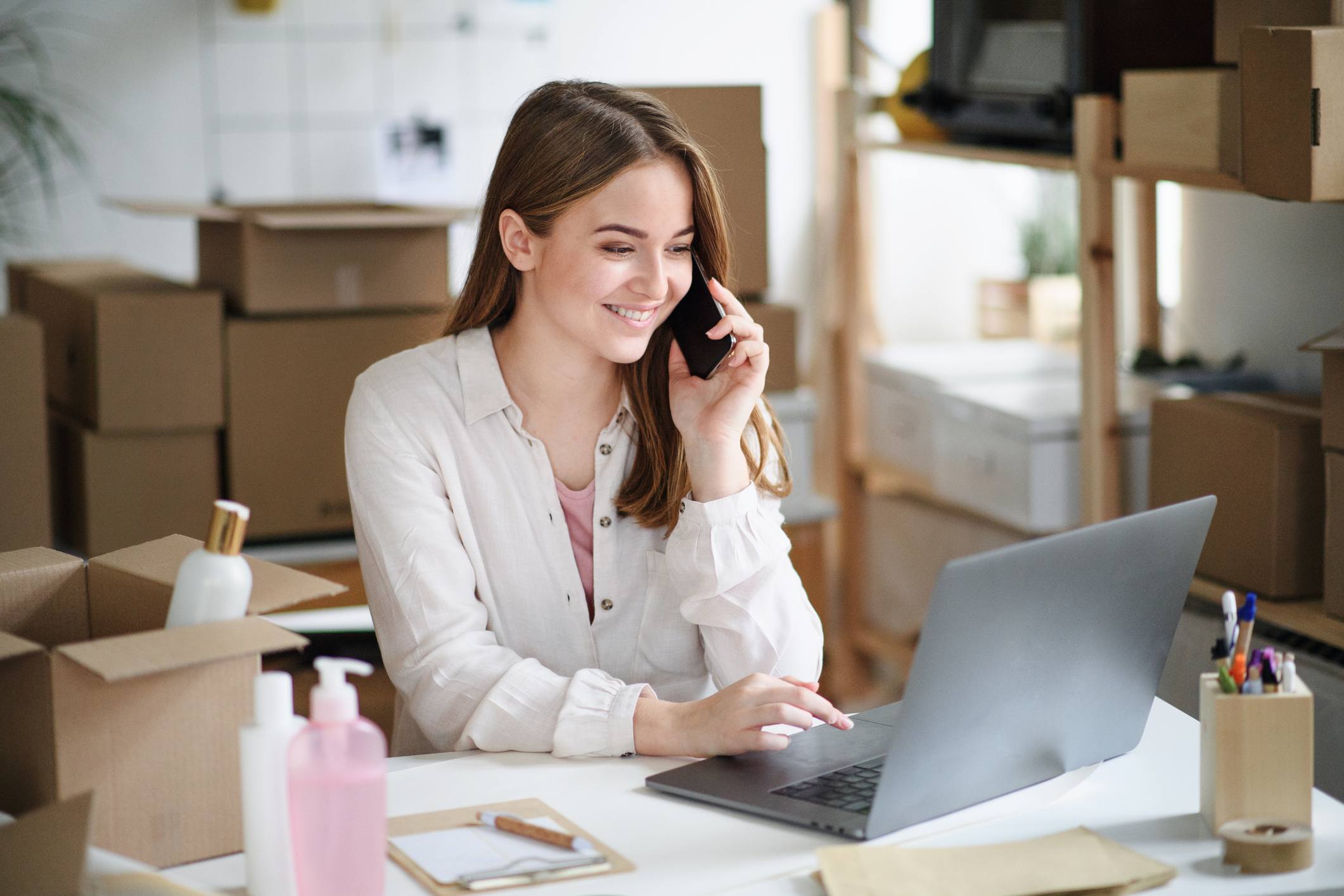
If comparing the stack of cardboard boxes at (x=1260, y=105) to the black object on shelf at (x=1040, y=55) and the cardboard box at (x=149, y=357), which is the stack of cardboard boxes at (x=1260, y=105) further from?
the cardboard box at (x=149, y=357)

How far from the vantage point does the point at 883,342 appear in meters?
3.36

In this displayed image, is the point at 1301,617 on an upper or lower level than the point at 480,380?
lower

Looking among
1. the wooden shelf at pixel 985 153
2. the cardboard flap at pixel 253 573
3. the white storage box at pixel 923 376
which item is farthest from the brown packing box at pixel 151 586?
the white storage box at pixel 923 376

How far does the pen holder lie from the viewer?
43.1 inches

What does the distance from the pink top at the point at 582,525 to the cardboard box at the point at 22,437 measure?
3.41 feet

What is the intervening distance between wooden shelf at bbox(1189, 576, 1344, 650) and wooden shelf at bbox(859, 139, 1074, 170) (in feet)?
2.43

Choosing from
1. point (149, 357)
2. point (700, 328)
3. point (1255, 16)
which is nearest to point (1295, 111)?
point (1255, 16)

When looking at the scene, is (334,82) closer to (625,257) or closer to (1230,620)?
(625,257)

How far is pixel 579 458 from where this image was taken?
1.66 meters

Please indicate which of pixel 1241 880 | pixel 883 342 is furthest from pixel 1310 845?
pixel 883 342

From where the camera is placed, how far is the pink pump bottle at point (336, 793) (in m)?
0.95

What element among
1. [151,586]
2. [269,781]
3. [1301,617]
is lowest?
[1301,617]

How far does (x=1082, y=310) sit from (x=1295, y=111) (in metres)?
0.68

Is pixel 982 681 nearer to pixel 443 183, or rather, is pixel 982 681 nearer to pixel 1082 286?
pixel 1082 286
